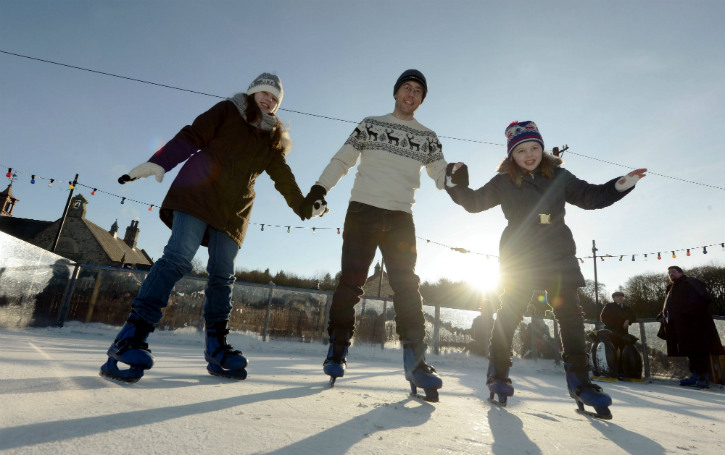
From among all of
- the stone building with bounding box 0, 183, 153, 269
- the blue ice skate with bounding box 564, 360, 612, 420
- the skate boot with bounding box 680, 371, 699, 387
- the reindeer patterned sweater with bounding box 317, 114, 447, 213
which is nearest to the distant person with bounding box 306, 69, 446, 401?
the reindeer patterned sweater with bounding box 317, 114, 447, 213

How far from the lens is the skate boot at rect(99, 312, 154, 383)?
1.46 m

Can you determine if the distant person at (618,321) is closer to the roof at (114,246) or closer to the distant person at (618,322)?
the distant person at (618,322)

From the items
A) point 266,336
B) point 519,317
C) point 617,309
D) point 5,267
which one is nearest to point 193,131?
point 519,317

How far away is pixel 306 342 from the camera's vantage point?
6715 millimetres

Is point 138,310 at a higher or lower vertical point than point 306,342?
higher

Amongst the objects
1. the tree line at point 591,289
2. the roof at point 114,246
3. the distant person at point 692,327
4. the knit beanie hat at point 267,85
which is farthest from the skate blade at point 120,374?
the roof at point 114,246

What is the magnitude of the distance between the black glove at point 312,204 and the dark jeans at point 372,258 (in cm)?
20

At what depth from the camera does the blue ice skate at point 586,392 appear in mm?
1626

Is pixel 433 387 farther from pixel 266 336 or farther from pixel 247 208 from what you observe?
pixel 266 336

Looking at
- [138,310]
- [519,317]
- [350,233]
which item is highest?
[350,233]

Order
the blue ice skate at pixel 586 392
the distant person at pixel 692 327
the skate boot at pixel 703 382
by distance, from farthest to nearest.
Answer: the distant person at pixel 692 327 < the skate boot at pixel 703 382 < the blue ice skate at pixel 586 392

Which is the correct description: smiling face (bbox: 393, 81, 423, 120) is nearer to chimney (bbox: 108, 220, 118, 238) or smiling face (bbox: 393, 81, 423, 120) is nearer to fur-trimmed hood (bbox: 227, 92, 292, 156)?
fur-trimmed hood (bbox: 227, 92, 292, 156)

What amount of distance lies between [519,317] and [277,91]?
208 centimetres

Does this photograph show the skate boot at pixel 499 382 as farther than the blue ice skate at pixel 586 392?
Yes
